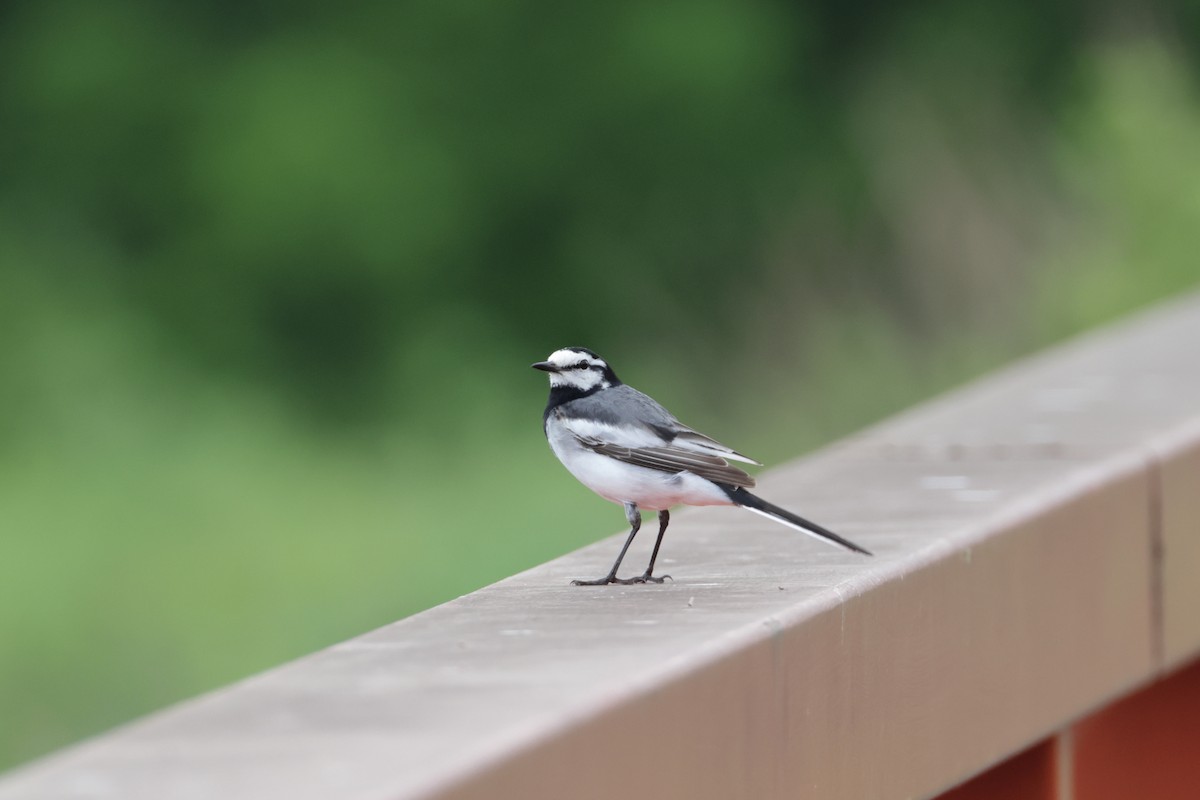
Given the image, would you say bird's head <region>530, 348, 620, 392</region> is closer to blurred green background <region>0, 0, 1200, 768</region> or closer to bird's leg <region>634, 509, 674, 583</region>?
bird's leg <region>634, 509, 674, 583</region>

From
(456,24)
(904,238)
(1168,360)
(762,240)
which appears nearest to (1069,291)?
(904,238)

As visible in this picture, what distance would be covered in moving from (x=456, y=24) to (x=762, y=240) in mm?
4252

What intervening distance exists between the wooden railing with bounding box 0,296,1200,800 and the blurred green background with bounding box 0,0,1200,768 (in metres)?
4.48

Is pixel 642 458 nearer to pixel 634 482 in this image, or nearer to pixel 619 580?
pixel 634 482

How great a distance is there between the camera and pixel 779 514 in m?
3.33

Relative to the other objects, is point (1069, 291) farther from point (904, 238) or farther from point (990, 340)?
point (904, 238)

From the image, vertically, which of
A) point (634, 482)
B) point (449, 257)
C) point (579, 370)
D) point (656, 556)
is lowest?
point (656, 556)

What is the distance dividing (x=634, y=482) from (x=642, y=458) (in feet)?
0.16

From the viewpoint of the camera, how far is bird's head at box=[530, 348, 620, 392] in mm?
3822

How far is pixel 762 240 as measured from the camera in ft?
43.9

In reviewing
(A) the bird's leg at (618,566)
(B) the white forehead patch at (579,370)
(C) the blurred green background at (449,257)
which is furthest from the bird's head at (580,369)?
(C) the blurred green background at (449,257)

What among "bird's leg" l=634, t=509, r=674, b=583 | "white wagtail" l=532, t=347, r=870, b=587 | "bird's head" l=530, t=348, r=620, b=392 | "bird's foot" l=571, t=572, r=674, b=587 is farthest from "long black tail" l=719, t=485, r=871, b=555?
"bird's head" l=530, t=348, r=620, b=392

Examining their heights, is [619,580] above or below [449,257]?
below

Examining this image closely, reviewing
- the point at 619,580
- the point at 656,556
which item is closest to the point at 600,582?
the point at 619,580
